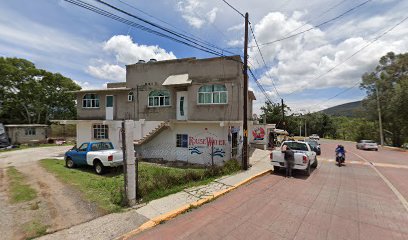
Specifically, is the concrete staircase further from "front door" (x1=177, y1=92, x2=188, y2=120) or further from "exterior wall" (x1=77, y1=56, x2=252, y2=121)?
"front door" (x1=177, y1=92, x2=188, y2=120)

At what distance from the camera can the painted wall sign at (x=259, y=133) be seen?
27.8m

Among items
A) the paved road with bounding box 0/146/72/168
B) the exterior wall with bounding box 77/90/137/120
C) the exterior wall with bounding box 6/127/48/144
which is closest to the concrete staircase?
the exterior wall with bounding box 77/90/137/120

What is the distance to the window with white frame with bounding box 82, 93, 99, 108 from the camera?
881 inches

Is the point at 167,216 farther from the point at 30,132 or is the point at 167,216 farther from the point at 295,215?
the point at 30,132

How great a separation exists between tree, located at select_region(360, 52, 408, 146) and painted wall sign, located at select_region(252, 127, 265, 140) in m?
22.9

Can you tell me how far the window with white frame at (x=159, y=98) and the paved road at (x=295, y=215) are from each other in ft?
39.4

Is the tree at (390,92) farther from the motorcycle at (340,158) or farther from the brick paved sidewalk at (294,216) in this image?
the brick paved sidewalk at (294,216)

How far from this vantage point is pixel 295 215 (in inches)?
261

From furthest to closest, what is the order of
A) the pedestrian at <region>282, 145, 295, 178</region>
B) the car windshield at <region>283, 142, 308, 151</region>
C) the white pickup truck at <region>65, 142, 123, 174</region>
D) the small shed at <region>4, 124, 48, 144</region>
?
1. the small shed at <region>4, 124, 48, 144</region>
2. the car windshield at <region>283, 142, 308, 151</region>
3. the white pickup truck at <region>65, 142, 123, 174</region>
4. the pedestrian at <region>282, 145, 295, 178</region>

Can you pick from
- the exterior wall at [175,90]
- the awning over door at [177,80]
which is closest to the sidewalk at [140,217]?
the exterior wall at [175,90]

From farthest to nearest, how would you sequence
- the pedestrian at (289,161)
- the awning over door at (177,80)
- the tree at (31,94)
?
the tree at (31,94) < the awning over door at (177,80) < the pedestrian at (289,161)

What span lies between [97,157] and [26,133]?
97.2ft

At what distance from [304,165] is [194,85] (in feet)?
33.0

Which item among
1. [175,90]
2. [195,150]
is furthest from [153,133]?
[175,90]
